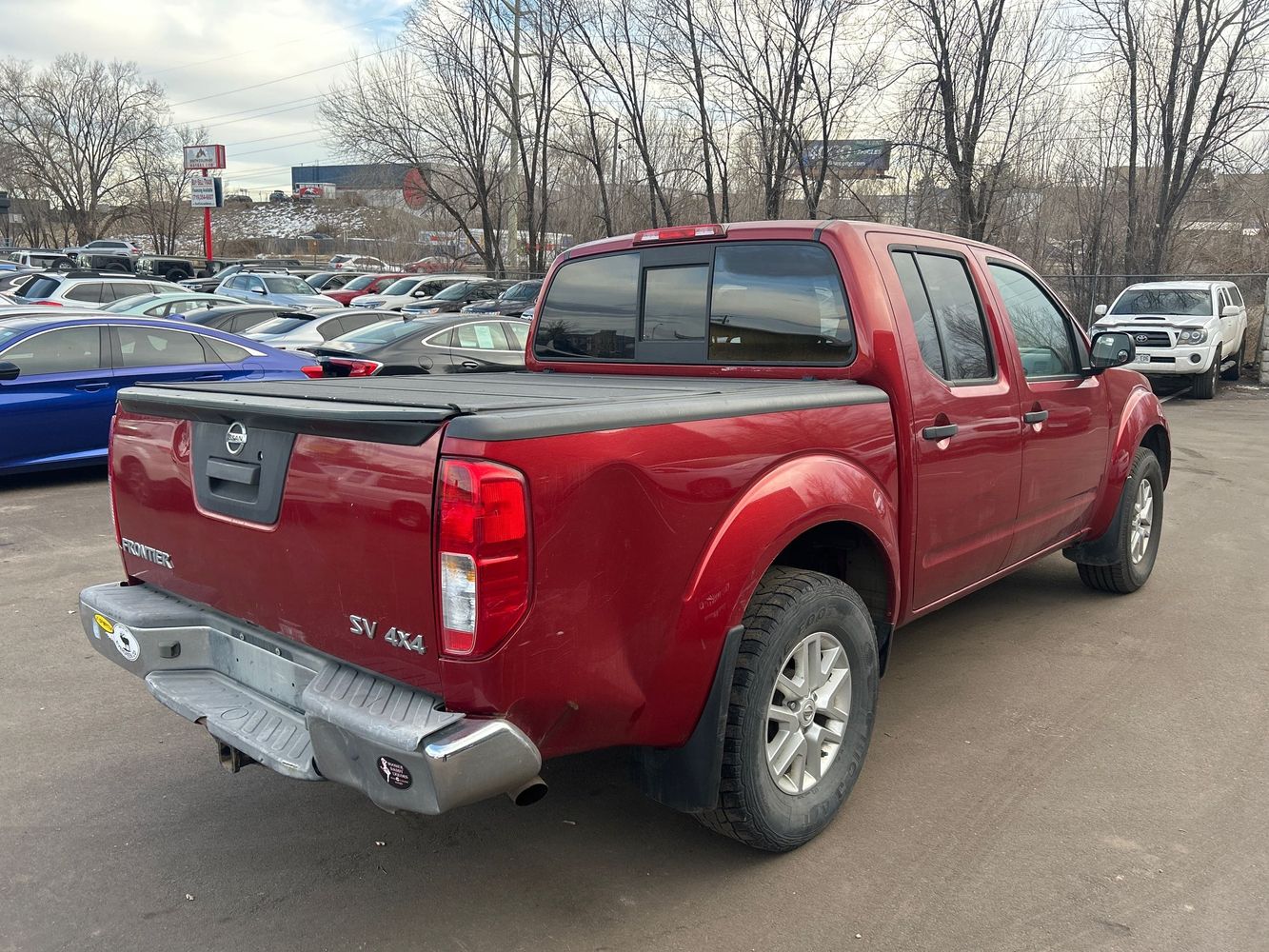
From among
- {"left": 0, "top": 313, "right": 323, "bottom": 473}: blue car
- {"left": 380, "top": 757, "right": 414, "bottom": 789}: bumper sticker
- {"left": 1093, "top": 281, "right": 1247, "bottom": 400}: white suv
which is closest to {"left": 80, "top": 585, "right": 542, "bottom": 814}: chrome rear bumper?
{"left": 380, "top": 757, "right": 414, "bottom": 789}: bumper sticker

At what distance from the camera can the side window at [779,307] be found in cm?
366

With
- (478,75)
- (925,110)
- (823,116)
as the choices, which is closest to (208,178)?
(478,75)

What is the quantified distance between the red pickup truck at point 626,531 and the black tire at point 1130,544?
1299 mm

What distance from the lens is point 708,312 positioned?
13.3ft

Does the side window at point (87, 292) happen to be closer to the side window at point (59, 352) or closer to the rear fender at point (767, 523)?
the side window at point (59, 352)

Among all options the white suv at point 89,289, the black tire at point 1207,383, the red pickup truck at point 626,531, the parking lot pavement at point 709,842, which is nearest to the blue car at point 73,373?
the parking lot pavement at point 709,842

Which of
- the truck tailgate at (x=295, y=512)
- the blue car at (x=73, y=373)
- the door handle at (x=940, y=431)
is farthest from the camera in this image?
the blue car at (x=73, y=373)

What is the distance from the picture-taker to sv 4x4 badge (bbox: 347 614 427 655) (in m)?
2.34

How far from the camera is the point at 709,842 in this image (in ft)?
10.6

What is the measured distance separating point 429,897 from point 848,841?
52.8 inches

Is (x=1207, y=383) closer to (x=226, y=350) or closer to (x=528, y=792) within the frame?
(x=226, y=350)

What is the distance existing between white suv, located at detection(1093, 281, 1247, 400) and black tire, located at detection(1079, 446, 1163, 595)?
11755mm

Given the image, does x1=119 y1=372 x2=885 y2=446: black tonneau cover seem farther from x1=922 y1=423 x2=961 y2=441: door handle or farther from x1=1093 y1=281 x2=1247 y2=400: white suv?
x1=1093 y1=281 x2=1247 y2=400: white suv

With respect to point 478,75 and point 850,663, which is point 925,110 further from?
point 850,663
